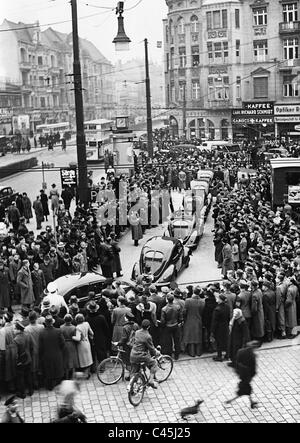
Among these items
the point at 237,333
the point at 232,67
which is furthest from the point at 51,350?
the point at 232,67

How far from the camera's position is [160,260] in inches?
666

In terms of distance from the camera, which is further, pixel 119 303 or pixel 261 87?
pixel 261 87

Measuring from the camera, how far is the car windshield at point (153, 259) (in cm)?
1680

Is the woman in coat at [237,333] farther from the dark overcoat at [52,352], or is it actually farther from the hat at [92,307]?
the dark overcoat at [52,352]

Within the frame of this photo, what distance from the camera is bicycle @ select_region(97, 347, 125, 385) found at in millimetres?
11102

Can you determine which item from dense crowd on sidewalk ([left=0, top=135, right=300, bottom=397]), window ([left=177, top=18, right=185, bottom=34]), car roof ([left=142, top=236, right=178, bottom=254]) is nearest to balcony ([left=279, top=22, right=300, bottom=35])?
window ([left=177, top=18, right=185, bottom=34])

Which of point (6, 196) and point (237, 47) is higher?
point (237, 47)

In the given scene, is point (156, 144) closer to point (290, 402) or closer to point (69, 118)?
point (69, 118)

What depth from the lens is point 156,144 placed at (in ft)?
159

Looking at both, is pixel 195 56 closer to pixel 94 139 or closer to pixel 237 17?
pixel 237 17

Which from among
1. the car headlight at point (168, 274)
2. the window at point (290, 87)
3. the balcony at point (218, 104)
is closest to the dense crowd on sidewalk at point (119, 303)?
the car headlight at point (168, 274)

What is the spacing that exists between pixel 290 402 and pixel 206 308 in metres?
2.66

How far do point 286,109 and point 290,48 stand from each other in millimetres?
4803

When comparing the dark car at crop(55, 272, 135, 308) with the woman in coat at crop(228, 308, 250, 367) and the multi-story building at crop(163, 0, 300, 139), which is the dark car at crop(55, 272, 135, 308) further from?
the multi-story building at crop(163, 0, 300, 139)
